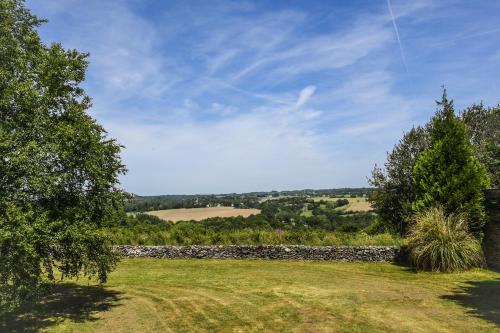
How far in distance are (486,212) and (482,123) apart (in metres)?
11.4

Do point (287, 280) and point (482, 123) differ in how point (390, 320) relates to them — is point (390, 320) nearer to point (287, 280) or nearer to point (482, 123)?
point (287, 280)

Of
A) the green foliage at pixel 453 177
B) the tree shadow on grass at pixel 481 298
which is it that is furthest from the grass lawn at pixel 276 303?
the green foliage at pixel 453 177

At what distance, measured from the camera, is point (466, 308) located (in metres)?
11.6

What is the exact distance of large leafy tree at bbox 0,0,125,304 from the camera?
9922mm

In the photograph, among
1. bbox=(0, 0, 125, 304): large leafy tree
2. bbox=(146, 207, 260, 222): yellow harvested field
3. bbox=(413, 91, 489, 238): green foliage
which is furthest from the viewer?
bbox=(146, 207, 260, 222): yellow harvested field

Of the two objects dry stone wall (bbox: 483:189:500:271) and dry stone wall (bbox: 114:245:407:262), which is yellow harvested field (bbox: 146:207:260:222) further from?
dry stone wall (bbox: 483:189:500:271)

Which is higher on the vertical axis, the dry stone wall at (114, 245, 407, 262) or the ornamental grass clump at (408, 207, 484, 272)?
the ornamental grass clump at (408, 207, 484, 272)

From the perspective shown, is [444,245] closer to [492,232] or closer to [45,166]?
[492,232]

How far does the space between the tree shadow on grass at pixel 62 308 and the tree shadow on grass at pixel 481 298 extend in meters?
10.7

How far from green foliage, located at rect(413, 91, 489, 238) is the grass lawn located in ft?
9.60

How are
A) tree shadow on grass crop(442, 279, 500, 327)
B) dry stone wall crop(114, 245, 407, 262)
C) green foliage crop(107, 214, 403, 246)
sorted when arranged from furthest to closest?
green foliage crop(107, 214, 403, 246) < dry stone wall crop(114, 245, 407, 262) < tree shadow on grass crop(442, 279, 500, 327)

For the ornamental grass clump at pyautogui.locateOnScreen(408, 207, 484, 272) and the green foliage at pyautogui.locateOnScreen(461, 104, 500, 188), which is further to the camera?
the green foliage at pyautogui.locateOnScreen(461, 104, 500, 188)

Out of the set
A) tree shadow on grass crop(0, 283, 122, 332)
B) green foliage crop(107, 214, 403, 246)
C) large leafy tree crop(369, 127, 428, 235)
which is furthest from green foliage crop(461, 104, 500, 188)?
tree shadow on grass crop(0, 283, 122, 332)

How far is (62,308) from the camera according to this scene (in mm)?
12773
